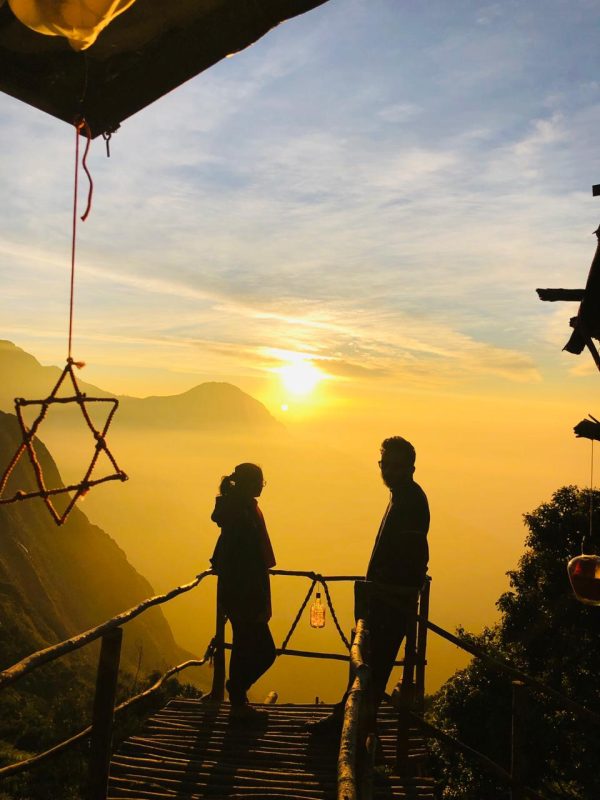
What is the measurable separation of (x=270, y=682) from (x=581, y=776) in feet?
364

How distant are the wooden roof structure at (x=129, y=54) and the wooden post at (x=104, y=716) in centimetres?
271

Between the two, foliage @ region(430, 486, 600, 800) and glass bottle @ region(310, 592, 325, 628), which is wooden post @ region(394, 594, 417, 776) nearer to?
glass bottle @ region(310, 592, 325, 628)

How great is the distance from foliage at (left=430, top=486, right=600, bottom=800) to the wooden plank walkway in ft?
31.4

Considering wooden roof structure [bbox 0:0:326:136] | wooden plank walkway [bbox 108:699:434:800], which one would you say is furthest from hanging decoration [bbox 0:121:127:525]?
wooden plank walkway [bbox 108:699:434:800]

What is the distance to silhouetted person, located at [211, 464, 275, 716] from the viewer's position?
208 inches

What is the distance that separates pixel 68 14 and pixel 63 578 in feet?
221

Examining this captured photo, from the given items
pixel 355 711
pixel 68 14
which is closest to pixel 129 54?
pixel 68 14

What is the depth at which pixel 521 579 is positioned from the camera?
52.9ft

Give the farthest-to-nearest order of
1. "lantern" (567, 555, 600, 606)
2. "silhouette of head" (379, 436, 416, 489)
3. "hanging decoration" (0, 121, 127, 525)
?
"lantern" (567, 555, 600, 606) < "silhouette of head" (379, 436, 416, 489) < "hanging decoration" (0, 121, 127, 525)

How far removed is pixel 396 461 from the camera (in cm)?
477

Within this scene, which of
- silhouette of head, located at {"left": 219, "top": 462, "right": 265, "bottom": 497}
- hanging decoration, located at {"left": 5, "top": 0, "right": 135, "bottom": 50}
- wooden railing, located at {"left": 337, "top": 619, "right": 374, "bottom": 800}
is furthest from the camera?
silhouette of head, located at {"left": 219, "top": 462, "right": 265, "bottom": 497}

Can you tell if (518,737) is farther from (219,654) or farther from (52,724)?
(52,724)

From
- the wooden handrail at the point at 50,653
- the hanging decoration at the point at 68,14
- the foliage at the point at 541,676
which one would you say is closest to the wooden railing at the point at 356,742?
the wooden handrail at the point at 50,653

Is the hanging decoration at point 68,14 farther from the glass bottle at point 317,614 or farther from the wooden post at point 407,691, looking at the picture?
the glass bottle at point 317,614
